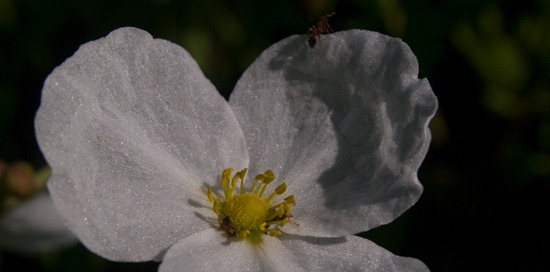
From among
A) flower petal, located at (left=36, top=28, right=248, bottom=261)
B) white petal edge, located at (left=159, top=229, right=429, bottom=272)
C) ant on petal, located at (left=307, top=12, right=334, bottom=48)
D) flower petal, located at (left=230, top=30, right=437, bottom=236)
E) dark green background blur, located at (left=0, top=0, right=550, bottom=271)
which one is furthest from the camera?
dark green background blur, located at (left=0, top=0, right=550, bottom=271)

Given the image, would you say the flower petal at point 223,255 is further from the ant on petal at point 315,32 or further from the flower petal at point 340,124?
the ant on petal at point 315,32

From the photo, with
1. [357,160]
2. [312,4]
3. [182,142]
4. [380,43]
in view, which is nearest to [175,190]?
[182,142]

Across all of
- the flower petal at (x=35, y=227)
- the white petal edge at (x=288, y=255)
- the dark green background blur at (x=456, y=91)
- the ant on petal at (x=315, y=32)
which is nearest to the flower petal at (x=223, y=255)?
the white petal edge at (x=288, y=255)

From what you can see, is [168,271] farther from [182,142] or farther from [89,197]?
[182,142]

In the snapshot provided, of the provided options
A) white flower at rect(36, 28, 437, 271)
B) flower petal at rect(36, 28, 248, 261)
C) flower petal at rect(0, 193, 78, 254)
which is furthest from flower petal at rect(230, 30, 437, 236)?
flower petal at rect(0, 193, 78, 254)

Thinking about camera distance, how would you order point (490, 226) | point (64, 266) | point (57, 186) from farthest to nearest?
point (490, 226)
point (64, 266)
point (57, 186)

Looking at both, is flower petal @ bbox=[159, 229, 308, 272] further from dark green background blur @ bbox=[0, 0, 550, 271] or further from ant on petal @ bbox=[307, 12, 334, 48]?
dark green background blur @ bbox=[0, 0, 550, 271]
